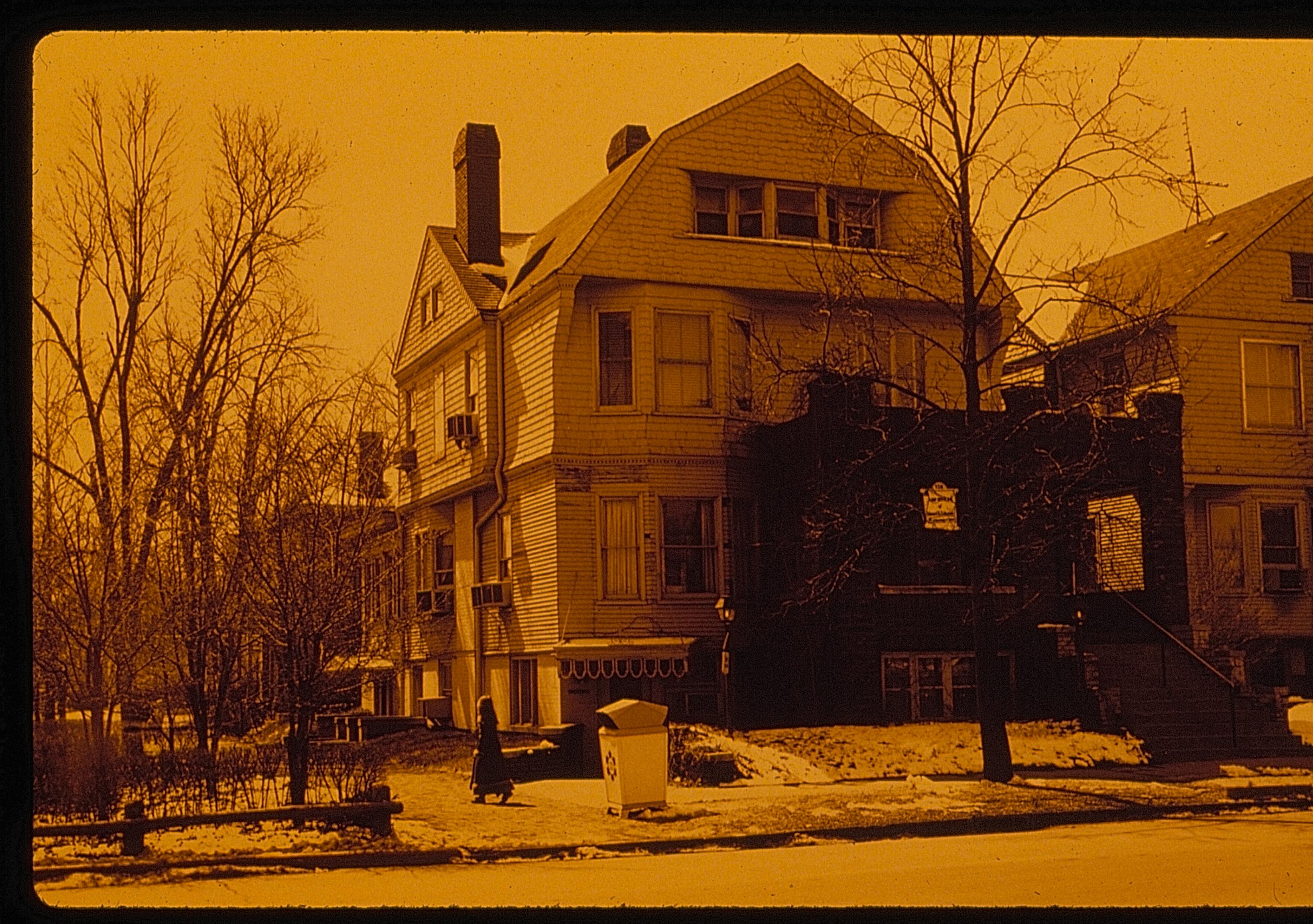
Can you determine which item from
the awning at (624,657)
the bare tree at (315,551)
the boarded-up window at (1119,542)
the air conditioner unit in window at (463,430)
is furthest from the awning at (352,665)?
the boarded-up window at (1119,542)

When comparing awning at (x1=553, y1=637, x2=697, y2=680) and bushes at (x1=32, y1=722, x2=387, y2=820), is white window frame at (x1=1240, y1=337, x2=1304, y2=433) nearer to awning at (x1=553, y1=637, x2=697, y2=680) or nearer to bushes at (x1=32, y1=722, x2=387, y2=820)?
awning at (x1=553, y1=637, x2=697, y2=680)

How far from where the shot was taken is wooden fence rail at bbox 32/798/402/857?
11.7 metres

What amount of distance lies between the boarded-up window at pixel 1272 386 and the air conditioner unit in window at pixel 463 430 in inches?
246

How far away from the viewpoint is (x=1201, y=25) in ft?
40.4

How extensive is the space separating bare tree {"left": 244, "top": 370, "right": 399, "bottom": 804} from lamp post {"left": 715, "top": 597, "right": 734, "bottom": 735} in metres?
2.61

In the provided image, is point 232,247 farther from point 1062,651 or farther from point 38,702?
point 1062,651

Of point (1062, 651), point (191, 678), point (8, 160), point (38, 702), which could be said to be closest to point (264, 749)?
point (191, 678)

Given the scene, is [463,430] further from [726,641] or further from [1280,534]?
[1280,534]

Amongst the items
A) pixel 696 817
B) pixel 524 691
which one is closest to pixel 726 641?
pixel 696 817

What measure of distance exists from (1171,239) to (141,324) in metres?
8.20

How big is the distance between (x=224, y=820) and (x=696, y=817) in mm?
3454

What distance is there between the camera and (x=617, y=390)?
12984 mm

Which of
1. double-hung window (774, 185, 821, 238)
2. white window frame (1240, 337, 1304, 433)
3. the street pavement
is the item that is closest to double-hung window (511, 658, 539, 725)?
the street pavement

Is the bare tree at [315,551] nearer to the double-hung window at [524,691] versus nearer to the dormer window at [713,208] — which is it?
the double-hung window at [524,691]
